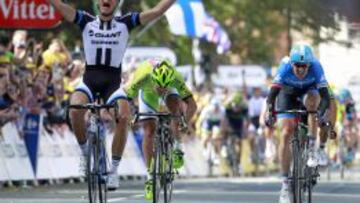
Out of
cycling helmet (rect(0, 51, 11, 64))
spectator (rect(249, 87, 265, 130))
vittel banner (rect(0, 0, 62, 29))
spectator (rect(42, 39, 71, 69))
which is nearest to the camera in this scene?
cycling helmet (rect(0, 51, 11, 64))

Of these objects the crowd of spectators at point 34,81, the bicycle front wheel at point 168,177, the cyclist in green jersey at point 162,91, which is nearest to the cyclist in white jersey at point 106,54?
the bicycle front wheel at point 168,177

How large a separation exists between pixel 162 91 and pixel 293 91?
54.0 inches

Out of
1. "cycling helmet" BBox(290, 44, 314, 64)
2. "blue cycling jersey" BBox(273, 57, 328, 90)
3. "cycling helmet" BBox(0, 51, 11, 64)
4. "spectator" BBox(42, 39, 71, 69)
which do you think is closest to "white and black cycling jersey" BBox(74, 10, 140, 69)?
"cycling helmet" BBox(290, 44, 314, 64)

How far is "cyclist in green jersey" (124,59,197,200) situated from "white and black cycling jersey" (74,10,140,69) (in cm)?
106

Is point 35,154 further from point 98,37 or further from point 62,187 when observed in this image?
point 98,37

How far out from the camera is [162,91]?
492 inches

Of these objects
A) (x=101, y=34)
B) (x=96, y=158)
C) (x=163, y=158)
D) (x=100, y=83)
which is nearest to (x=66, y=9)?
(x=101, y=34)

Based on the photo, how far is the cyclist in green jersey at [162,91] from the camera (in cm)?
1223

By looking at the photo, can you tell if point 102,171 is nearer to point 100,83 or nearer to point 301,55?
point 100,83

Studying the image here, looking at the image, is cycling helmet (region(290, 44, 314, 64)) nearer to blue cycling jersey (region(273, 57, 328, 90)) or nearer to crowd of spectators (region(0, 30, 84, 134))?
blue cycling jersey (region(273, 57, 328, 90))

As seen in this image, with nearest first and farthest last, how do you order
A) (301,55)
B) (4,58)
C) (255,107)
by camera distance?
(301,55), (4,58), (255,107)

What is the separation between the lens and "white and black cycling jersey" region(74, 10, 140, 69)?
11.0m

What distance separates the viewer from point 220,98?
109 feet

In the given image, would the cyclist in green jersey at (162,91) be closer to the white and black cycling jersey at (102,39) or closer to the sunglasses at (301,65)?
the white and black cycling jersey at (102,39)
